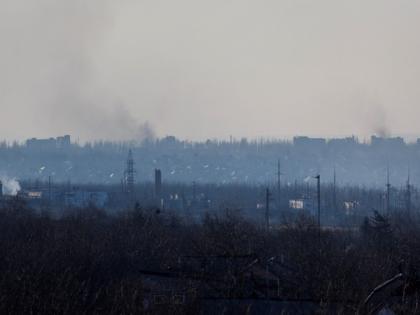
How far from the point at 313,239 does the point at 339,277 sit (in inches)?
378

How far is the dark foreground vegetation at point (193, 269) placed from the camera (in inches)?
504

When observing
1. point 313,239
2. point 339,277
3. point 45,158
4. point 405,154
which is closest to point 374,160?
point 405,154

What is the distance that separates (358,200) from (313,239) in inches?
1365

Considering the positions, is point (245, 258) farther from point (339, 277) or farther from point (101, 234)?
point (101, 234)

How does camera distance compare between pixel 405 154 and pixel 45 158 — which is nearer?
pixel 45 158

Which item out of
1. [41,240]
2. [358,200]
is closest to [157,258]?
[41,240]

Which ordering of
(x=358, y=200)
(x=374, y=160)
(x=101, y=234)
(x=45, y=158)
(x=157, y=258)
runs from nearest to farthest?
(x=157, y=258), (x=101, y=234), (x=358, y=200), (x=45, y=158), (x=374, y=160)

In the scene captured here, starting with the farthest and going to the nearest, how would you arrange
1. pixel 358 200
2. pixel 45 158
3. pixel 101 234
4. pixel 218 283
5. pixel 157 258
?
pixel 45 158
pixel 358 200
pixel 101 234
pixel 157 258
pixel 218 283

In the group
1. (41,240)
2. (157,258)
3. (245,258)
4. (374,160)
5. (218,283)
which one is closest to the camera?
(218,283)

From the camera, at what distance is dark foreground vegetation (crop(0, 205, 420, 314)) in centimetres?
1280

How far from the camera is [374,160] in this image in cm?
11950

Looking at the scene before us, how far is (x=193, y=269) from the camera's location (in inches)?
638

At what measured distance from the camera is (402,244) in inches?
966

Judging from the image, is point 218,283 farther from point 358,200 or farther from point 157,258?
point 358,200
